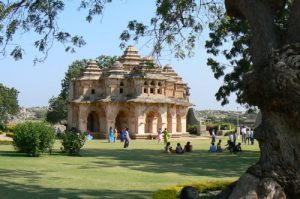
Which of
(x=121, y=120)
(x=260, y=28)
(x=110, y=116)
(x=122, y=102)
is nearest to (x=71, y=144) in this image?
(x=260, y=28)

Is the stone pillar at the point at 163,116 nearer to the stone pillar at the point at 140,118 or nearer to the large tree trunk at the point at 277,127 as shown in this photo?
the stone pillar at the point at 140,118

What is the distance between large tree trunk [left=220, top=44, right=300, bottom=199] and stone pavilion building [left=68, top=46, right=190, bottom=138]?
36463 mm

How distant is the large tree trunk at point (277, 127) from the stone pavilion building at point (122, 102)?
36.5 meters

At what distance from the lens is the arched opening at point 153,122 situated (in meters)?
45.8

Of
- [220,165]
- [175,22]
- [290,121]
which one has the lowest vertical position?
[220,165]

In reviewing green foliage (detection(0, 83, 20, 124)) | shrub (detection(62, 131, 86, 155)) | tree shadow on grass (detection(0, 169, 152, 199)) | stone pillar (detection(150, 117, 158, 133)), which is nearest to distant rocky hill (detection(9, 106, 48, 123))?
green foliage (detection(0, 83, 20, 124))

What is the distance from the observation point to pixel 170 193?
9.11 m

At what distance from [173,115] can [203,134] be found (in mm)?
6647

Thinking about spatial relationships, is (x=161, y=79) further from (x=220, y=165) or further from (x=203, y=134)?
(x=220, y=165)

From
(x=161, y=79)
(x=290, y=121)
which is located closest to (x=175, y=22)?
(x=290, y=121)

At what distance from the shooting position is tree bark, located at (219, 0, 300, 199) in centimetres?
673

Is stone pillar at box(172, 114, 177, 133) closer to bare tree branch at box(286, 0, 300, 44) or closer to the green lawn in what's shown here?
the green lawn

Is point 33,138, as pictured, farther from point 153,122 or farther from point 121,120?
point 121,120

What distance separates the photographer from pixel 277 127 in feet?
23.6
